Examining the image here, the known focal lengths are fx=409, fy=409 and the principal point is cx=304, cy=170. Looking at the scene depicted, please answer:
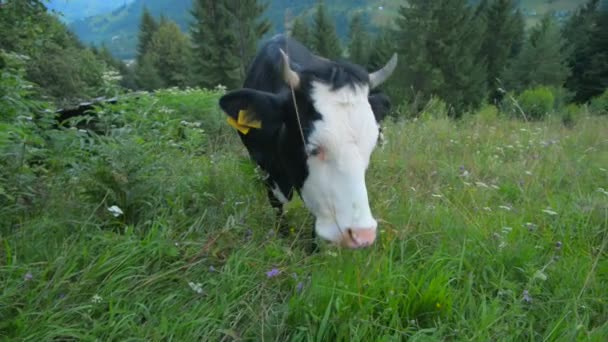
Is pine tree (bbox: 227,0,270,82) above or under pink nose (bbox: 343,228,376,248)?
under

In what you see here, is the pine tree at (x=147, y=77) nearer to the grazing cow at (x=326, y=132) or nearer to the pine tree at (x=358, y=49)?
the pine tree at (x=358, y=49)

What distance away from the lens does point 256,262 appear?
2.33 m

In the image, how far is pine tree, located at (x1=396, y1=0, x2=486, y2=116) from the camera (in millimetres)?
37000

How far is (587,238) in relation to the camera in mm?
2842

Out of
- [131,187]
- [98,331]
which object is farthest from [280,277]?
[131,187]

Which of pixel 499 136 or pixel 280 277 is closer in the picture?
pixel 280 277

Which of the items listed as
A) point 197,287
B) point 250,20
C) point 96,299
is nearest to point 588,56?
point 250,20

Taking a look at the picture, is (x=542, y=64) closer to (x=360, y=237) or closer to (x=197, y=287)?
(x=360, y=237)

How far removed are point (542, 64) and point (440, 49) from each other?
380 inches

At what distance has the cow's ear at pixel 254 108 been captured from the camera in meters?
2.75

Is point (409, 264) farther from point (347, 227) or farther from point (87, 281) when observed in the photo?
point (87, 281)

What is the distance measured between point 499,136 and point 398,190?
9.95 ft

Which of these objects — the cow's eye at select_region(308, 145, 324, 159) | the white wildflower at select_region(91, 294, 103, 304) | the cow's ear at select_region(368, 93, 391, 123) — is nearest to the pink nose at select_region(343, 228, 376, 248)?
the cow's eye at select_region(308, 145, 324, 159)

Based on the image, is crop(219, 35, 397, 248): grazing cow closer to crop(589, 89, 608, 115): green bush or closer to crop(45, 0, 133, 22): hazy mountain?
crop(45, 0, 133, 22): hazy mountain
